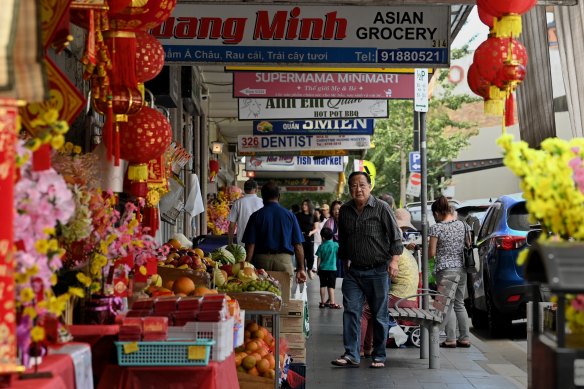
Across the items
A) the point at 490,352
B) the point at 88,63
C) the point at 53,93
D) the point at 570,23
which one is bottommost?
the point at 490,352

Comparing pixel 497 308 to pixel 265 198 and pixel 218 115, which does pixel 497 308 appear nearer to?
pixel 265 198

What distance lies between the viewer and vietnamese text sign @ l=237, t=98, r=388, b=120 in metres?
18.5

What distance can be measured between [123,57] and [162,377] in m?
2.11

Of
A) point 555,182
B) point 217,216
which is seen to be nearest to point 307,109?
point 217,216

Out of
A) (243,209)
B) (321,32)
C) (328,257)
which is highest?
(321,32)

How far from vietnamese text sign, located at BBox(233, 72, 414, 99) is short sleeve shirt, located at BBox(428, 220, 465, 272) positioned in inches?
109

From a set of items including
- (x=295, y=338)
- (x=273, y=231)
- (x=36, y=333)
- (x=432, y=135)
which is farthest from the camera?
(x=432, y=135)

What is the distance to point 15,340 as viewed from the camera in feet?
12.8

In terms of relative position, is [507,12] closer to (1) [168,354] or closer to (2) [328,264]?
(1) [168,354]

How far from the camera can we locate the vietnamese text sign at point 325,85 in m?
14.7

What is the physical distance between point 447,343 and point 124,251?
7.64 m

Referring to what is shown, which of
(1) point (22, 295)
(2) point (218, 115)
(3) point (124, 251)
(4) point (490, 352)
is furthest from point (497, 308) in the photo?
(2) point (218, 115)

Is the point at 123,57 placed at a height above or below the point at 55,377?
above

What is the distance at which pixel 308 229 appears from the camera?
23.6 metres
